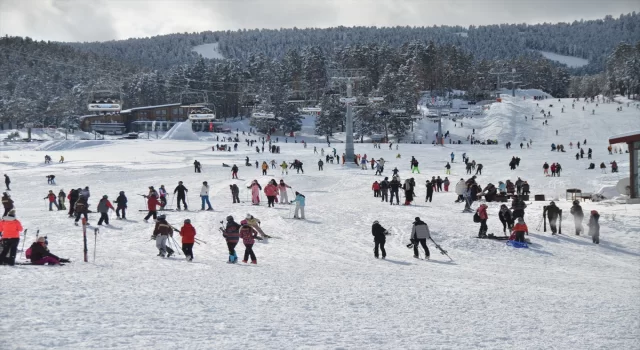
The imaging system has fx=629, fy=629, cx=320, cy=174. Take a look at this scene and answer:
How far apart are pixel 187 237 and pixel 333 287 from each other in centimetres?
367

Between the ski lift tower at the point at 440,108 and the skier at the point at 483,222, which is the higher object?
the ski lift tower at the point at 440,108

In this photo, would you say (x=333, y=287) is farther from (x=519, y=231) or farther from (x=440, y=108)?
(x=440, y=108)

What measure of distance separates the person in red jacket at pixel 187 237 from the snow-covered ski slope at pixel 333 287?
0.23m

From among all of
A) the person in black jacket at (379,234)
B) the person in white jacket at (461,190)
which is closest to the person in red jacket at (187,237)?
the person in black jacket at (379,234)

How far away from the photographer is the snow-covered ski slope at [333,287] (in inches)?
299

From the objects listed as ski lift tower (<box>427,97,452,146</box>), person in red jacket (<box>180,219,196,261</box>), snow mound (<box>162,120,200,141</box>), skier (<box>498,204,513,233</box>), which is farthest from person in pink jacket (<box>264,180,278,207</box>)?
snow mound (<box>162,120,200,141</box>)

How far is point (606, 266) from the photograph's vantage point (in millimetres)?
14109

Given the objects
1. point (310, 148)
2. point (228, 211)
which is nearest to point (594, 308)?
point (228, 211)

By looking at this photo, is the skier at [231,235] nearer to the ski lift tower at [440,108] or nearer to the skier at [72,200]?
the skier at [72,200]

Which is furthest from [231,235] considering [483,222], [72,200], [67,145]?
[67,145]

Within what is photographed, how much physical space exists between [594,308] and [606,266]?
494 centimetres

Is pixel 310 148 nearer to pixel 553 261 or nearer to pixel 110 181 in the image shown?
pixel 110 181

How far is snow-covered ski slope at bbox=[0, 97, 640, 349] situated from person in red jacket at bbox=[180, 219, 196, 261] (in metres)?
0.23

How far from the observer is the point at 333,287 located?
10.6 meters
